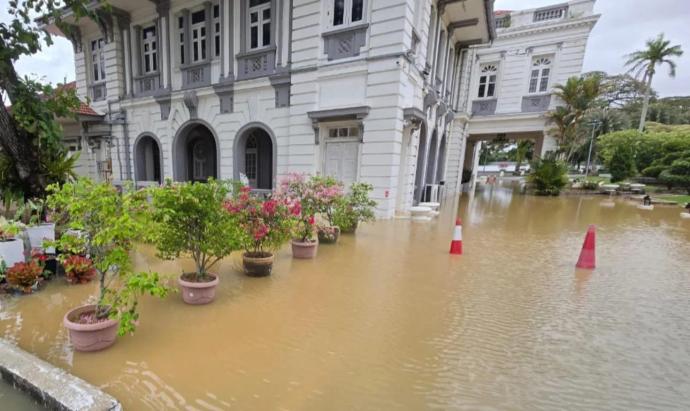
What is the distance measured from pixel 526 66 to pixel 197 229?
18.6 meters

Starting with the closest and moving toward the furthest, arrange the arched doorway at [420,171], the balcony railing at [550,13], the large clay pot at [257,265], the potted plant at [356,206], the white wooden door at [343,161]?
the large clay pot at [257,265] < the potted plant at [356,206] < the white wooden door at [343,161] < the arched doorway at [420,171] < the balcony railing at [550,13]

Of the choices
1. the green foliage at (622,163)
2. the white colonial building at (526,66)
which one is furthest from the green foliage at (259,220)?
the green foliage at (622,163)

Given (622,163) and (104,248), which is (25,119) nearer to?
(104,248)

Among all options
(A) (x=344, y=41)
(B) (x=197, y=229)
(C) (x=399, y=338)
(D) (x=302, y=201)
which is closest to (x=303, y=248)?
(D) (x=302, y=201)

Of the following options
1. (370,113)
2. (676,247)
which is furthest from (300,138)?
(676,247)

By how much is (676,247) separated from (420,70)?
300 inches

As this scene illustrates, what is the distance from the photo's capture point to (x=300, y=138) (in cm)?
942

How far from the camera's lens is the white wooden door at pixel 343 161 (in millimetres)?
8914

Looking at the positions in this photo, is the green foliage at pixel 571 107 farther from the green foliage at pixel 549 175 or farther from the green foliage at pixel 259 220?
the green foliage at pixel 259 220

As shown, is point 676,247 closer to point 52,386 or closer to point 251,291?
point 251,291

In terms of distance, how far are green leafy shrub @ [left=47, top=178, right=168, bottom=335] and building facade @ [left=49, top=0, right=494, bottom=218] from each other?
5227 millimetres

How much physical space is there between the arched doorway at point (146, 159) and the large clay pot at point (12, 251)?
10.6 meters

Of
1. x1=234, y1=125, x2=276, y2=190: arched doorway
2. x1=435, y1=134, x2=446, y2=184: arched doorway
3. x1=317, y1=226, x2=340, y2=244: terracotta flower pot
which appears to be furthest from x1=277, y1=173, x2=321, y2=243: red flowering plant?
x1=435, y1=134, x2=446, y2=184: arched doorway

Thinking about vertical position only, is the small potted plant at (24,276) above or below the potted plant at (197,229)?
below
